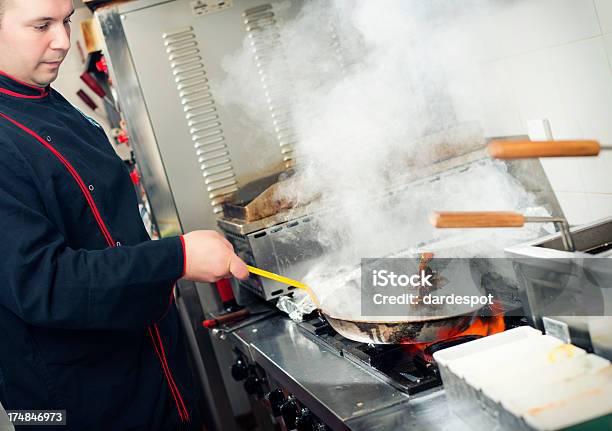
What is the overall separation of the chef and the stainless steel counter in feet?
0.84

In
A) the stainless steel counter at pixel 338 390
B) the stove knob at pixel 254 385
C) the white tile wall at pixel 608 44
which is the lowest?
the stove knob at pixel 254 385

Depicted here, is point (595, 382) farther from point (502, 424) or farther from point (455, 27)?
point (455, 27)

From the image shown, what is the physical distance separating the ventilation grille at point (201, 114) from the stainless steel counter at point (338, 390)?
2.34ft

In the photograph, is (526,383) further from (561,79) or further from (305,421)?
(561,79)

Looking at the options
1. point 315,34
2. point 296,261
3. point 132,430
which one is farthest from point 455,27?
point 132,430

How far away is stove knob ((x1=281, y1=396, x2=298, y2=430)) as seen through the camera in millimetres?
1571

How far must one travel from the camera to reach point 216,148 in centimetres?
250

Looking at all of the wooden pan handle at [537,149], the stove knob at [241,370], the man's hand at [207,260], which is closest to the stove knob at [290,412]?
the man's hand at [207,260]

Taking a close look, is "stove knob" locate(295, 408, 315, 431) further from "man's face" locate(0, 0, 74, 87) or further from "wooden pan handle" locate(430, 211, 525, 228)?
"man's face" locate(0, 0, 74, 87)

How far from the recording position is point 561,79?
73.6 inches

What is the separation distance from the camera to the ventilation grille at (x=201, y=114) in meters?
2.48

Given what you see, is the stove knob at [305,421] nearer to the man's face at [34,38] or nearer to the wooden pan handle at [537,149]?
the wooden pan handle at [537,149]

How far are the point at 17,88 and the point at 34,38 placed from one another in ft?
0.47

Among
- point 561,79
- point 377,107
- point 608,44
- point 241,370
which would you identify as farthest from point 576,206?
point 241,370
